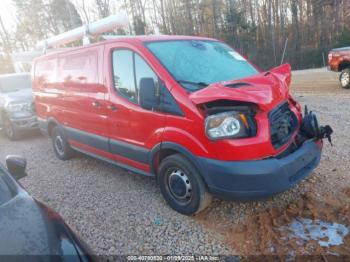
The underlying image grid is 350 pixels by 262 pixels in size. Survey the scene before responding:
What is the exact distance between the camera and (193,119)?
285 centimetres

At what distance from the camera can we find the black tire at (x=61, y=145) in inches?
210

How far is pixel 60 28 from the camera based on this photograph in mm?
35062

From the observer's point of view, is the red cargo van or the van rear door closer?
the red cargo van

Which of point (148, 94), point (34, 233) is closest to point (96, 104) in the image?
point (148, 94)

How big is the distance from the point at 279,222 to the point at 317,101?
6.55m

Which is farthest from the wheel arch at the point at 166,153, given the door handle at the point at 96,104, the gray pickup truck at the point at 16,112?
the gray pickup truck at the point at 16,112

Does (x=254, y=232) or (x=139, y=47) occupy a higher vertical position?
(x=139, y=47)

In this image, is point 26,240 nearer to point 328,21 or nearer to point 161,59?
point 161,59

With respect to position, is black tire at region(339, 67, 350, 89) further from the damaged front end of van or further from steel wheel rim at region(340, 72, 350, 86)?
the damaged front end of van

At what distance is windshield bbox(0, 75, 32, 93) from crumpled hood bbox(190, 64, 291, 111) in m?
7.30

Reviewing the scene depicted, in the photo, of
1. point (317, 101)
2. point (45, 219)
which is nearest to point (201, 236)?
point (45, 219)

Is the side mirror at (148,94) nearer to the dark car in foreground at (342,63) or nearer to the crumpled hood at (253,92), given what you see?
the crumpled hood at (253,92)

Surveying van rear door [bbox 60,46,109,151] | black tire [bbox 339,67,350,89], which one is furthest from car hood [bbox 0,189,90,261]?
black tire [bbox 339,67,350,89]

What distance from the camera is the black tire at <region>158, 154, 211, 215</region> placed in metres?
3.02
